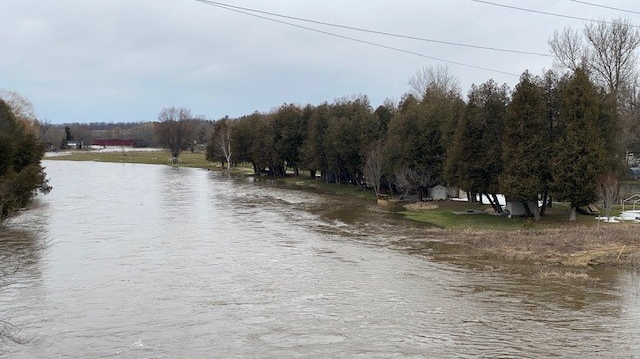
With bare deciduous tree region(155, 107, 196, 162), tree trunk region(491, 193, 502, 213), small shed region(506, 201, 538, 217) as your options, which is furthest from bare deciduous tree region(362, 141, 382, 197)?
bare deciduous tree region(155, 107, 196, 162)

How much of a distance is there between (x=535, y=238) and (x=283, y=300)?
57.0ft

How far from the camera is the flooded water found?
1502cm

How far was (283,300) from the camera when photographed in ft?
63.9

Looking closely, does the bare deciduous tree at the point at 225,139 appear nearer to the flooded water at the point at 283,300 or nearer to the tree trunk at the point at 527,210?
the tree trunk at the point at 527,210

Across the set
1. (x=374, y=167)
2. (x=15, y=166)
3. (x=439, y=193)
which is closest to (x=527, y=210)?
(x=439, y=193)

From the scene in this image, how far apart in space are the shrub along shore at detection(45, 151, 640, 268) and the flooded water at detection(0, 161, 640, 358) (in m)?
1.93

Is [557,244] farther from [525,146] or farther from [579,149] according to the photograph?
[525,146]

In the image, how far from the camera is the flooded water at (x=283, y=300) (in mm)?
15023

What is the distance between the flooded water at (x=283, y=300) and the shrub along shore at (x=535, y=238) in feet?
6.32

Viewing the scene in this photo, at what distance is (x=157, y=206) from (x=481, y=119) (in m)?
26.9

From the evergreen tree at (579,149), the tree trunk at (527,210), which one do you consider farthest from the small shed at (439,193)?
the evergreen tree at (579,149)

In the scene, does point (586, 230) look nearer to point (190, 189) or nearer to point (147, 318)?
point (147, 318)

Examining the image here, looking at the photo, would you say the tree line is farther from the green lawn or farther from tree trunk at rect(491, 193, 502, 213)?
the green lawn

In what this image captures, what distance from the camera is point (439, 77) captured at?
97312mm
